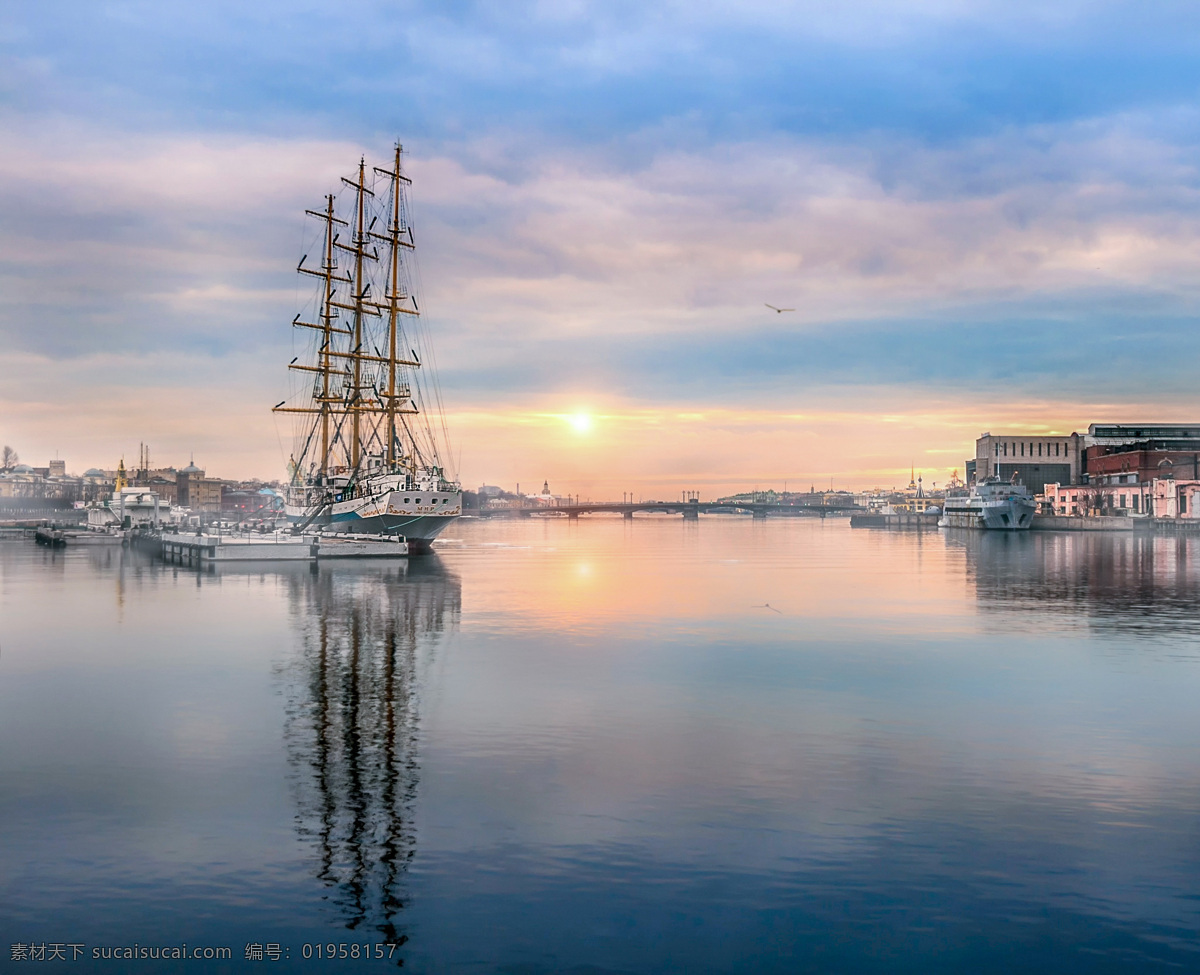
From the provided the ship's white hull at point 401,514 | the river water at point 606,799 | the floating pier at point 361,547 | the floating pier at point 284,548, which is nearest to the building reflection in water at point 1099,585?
the river water at point 606,799

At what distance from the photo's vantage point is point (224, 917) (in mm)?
12773

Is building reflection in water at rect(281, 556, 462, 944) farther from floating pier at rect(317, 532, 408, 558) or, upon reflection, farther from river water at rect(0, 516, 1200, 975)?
floating pier at rect(317, 532, 408, 558)

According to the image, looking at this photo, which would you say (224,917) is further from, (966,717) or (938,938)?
(966,717)

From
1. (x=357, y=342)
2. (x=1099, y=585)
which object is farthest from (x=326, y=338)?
(x=1099, y=585)

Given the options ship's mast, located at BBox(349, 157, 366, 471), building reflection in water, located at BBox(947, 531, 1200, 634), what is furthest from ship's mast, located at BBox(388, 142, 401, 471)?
building reflection in water, located at BBox(947, 531, 1200, 634)

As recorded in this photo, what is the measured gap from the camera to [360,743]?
21.7 meters

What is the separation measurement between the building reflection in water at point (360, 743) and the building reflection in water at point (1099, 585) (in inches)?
1203

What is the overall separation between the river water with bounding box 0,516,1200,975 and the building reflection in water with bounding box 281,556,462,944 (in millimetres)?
93

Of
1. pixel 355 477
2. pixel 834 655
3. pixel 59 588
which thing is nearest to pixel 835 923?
pixel 834 655

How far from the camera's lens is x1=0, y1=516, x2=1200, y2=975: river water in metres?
12.5

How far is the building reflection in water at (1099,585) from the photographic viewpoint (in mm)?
48938

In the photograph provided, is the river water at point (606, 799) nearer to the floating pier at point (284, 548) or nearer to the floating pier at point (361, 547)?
the floating pier at point (284, 548)

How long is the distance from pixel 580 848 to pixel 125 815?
7533 millimetres

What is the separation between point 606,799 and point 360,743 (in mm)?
6499
